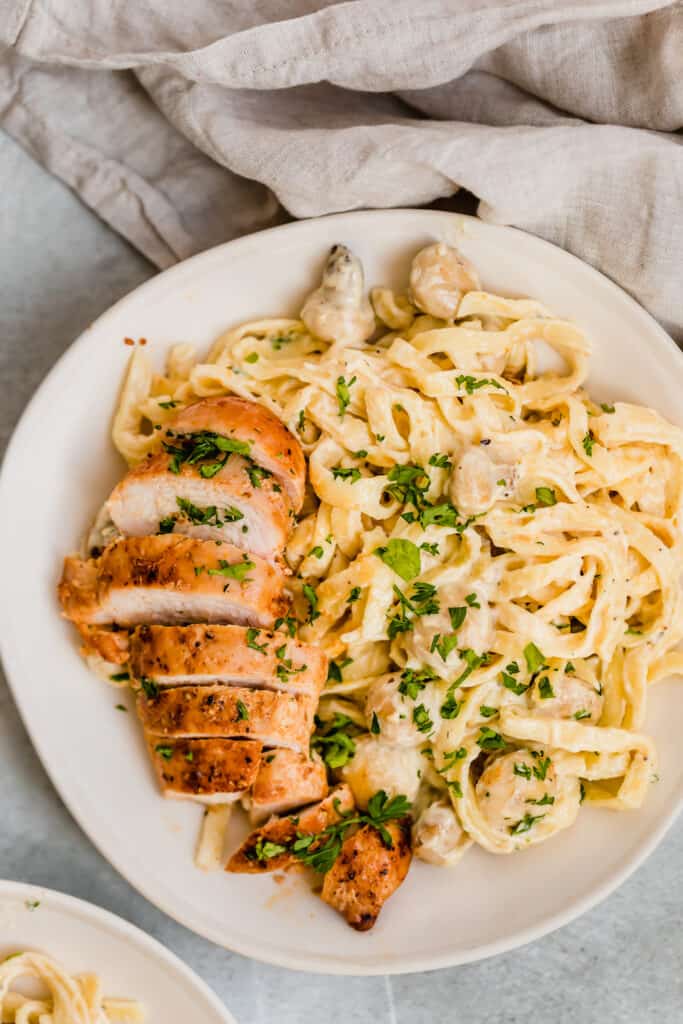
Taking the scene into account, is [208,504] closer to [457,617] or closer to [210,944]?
[457,617]

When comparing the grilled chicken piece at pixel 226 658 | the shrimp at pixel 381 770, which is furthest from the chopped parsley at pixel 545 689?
the grilled chicken piece at pixel 226 658

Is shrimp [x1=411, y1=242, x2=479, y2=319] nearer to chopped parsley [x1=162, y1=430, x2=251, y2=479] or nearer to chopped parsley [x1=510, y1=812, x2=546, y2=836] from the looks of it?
chopped parsley [x1=162, y1=430, x2=251, y2=479]

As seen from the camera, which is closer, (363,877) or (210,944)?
(363,877)

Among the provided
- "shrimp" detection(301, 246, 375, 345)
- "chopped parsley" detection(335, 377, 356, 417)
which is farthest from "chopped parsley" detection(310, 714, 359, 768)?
"shrimp" detection(301, 246, 375, 345)

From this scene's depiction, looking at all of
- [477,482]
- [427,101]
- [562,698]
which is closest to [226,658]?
[477,482]

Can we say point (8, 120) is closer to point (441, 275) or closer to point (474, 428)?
point (441, 275)

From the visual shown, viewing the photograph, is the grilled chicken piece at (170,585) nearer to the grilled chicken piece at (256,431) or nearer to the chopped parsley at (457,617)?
the grilled chicken piece at (256,431)

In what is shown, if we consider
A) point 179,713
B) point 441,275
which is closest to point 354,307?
point 441,275

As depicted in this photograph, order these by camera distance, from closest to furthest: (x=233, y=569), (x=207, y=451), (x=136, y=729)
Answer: (x=233, y=569) → (x=207, y=451) → (x=136, y=729)

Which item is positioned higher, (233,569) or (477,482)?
(477,482)
